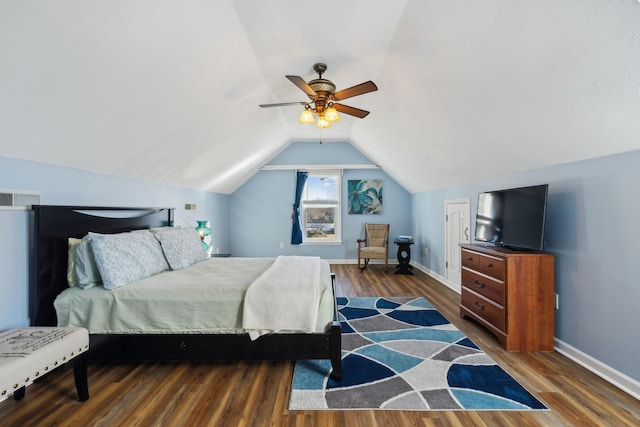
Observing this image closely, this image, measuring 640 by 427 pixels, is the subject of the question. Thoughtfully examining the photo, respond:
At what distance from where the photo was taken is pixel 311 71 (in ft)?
9.41

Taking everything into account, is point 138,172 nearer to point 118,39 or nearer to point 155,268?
point 155,268

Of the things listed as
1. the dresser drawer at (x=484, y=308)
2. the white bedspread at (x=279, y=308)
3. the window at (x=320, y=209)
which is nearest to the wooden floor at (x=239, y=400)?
the dresser drawer at (x=484, y=308)

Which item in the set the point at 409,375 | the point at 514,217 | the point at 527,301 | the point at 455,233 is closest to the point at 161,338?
the point at 409,375

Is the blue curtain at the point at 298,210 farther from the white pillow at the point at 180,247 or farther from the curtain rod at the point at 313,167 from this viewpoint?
the white pillow at the point at 180,247

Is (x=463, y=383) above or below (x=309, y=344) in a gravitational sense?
below

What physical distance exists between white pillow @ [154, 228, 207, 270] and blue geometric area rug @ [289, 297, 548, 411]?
1550mm

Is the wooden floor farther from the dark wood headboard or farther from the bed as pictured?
the dark wood headboard

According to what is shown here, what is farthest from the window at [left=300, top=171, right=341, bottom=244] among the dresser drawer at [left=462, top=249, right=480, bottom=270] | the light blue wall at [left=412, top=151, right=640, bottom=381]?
the light blue wall at [left=412, top=151, right=640, bottom=381]

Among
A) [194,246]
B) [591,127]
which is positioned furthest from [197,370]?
[591,127]

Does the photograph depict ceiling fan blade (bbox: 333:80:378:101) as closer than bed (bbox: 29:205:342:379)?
No

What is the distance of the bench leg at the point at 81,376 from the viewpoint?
173 cm

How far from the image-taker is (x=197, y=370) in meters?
2.13

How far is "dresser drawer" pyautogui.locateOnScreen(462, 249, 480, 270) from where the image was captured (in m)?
2.82

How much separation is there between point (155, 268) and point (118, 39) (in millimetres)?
1755
